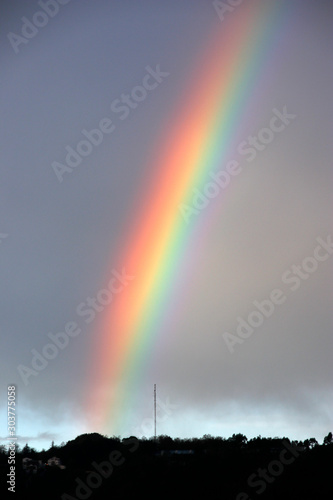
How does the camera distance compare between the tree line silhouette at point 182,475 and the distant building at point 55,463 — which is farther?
the distant building at point 55,463

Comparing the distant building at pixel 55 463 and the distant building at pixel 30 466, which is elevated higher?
the distant building at pixel 55 463

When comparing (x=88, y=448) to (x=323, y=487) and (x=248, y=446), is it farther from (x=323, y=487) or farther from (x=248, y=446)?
(x=323, y=487)

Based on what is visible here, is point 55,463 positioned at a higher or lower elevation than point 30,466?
higher

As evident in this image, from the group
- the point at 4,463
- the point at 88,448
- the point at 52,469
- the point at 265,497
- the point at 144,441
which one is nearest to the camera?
the point at 265,497

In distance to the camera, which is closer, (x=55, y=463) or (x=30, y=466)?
(x=30, y=466)

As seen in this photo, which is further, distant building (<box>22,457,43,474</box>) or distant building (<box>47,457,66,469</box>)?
distant building (<box>47,457,66,469</box>)

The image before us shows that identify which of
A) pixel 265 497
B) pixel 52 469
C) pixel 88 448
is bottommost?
pixel 265 497

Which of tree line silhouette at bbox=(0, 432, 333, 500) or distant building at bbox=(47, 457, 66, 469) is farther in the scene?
distant building at bbox=(47, 457, 66, 469)

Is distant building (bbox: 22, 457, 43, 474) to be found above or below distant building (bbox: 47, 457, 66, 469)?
below

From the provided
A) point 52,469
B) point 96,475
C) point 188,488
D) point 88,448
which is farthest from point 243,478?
point 88,448

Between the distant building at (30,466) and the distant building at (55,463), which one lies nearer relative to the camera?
the distant building at (30,466)

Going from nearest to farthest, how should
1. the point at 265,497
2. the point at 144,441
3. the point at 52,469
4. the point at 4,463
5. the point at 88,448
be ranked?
the point at 265,497 < the point at 52,469 < the point at 4,463 < the point at 88,448 < the point at 144,441
